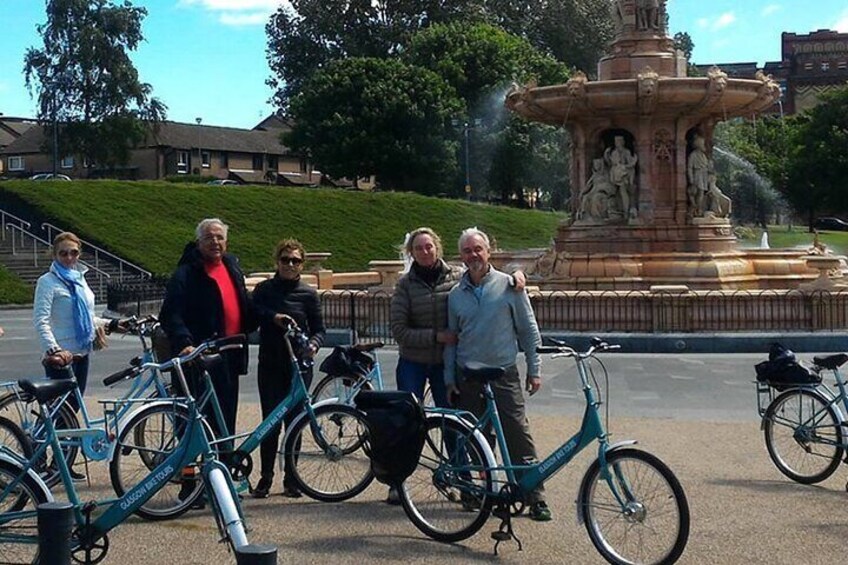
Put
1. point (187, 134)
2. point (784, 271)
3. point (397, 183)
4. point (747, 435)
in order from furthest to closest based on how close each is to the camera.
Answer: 1. point (187, 134)
2. point (397, 183)
3. point (784, 271)
4. point (747, 435)

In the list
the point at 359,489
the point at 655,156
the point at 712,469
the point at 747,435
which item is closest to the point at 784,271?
the point at 655,156

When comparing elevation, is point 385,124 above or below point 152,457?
above

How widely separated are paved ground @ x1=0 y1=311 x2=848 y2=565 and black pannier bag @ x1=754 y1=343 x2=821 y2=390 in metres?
0.72

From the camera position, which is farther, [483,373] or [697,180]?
[697,180]

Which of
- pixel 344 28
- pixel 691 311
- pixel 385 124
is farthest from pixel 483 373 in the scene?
pixel 344 28

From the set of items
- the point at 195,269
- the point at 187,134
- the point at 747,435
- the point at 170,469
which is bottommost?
the point at 747,435

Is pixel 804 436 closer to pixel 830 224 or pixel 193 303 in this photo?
pixel 193 303

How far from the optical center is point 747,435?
1031cm

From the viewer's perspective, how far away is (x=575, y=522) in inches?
288

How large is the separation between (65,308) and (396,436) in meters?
3.41

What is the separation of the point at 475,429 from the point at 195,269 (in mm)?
2385

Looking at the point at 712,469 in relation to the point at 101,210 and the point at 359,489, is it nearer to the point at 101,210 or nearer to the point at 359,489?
the point at 359,489

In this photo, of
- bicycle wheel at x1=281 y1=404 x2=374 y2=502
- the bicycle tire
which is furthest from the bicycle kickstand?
the bicycle tire

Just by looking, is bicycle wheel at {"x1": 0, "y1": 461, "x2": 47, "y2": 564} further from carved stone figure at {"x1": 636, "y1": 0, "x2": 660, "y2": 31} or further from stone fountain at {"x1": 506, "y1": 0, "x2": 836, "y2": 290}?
carved stone figure at {"x1": 636, "y1": 0, "x2": 660, "y2": 31}
